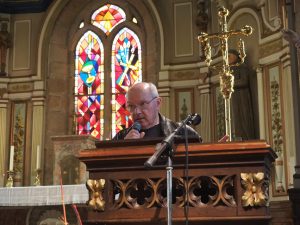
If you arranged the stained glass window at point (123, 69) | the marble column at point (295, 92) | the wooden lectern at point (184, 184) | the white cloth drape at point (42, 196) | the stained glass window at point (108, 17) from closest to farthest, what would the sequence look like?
the wooden lectern at point (184, 184)
the white cloth drape at point (42, 196)
the marble column at point (295, 92)
the stained glass window at point (123, 69)
the stained glass window at point (108, 17)

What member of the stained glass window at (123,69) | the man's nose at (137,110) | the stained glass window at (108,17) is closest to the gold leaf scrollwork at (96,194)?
the man's nose at (137,110)

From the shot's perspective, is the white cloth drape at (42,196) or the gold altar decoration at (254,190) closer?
the gold altar decoration at (254,190)

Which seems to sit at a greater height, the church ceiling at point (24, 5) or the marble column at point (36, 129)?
the church ceiling at point (24, 5)

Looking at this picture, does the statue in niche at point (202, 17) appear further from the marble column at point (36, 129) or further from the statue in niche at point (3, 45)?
the statue in niche at point (3, 45)

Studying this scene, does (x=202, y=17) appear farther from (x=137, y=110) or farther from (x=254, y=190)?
(x=254, y=190)

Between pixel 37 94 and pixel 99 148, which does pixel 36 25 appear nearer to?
pixel 37 94

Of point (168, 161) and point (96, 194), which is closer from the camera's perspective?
point (168, 161)

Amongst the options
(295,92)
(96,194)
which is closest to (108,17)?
(295,92)

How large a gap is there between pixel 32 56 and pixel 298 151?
625 centimetres

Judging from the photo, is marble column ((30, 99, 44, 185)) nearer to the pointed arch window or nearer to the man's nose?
the pointed arch window

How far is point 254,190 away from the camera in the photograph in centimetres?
195

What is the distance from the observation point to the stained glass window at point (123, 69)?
35.7 feet

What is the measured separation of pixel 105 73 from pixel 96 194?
909 centimetres

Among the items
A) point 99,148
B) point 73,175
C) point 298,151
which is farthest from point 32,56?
point 99,148
